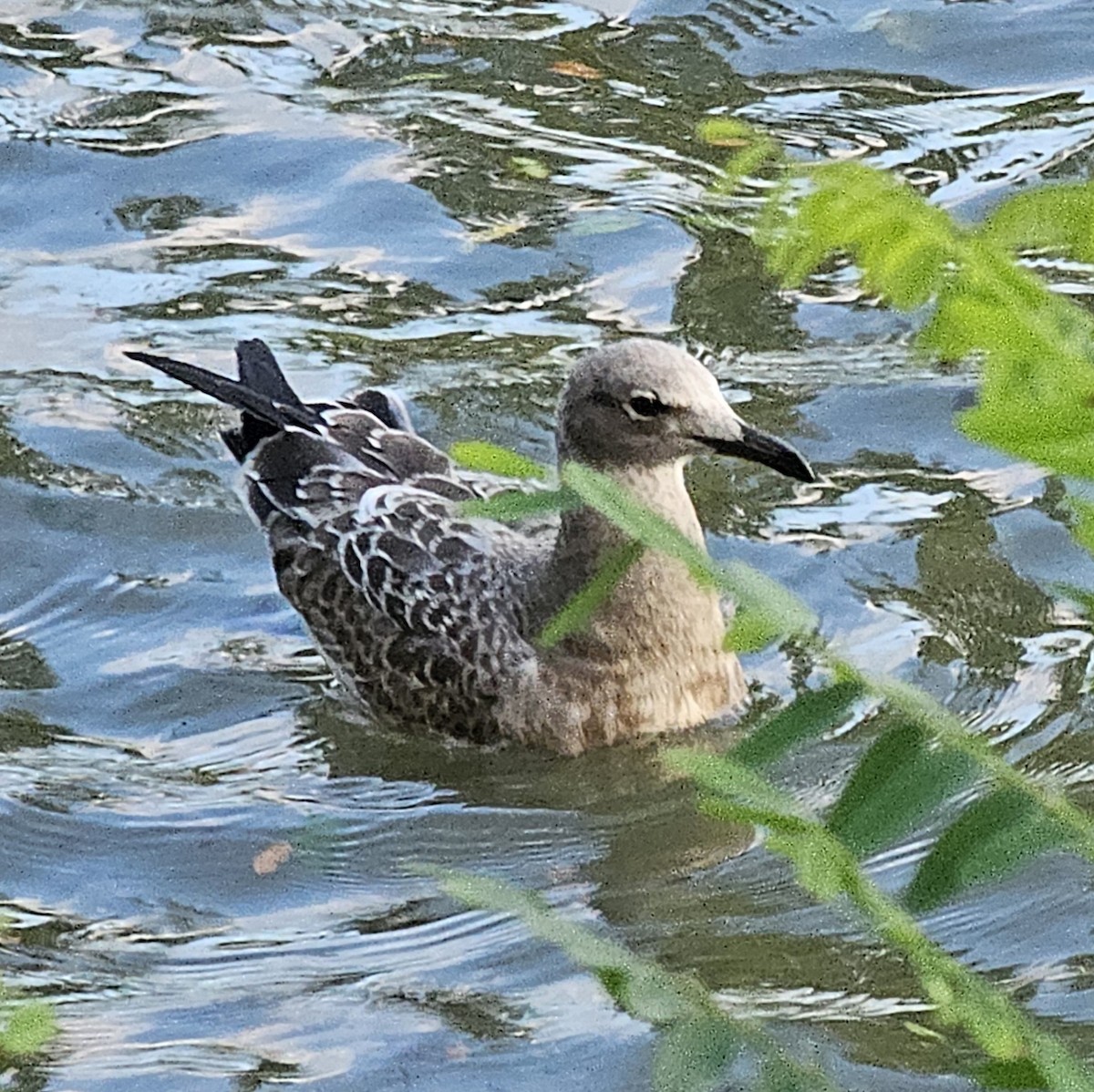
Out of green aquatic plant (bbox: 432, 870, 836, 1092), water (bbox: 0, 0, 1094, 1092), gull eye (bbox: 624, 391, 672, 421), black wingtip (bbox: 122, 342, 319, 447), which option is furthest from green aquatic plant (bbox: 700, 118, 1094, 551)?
black wingtip (bbox: 122, 342, 319, 447)

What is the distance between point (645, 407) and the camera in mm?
6223

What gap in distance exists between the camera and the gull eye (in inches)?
244

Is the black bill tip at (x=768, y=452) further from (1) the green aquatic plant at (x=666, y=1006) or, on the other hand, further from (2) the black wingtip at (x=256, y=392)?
(1) the green aquatic plant at (x=666, y=1006)

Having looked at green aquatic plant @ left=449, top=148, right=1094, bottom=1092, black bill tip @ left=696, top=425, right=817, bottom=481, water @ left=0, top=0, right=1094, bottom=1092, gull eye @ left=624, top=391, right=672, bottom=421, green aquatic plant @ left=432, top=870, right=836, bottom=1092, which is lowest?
water @ left=0, top=0, right=1094, bottom=1092

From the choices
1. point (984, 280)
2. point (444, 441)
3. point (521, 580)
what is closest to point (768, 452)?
point (521, 580)

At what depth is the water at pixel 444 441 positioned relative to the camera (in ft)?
16.6

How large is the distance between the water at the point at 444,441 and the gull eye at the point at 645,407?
92 cm

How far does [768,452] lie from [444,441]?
6.64 feet

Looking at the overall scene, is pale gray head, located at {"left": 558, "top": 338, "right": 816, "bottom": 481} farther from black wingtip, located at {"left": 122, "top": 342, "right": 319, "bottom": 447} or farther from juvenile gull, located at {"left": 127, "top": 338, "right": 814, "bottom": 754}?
black wingtip, located at {"left": 122, "top": 342, "right": 319, "bottom": 447}

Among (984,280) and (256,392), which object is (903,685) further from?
(256,392)

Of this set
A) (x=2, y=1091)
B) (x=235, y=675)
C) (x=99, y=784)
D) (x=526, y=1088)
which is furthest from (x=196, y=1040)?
(x=235, y=675)

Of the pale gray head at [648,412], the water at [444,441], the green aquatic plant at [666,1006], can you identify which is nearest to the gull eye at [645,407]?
the pale gray head at [648,412]

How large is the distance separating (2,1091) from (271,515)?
275cm

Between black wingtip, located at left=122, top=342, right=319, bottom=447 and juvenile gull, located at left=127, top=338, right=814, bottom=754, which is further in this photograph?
black wingtip, located at left=122, top=342, right=319, bottom=447
